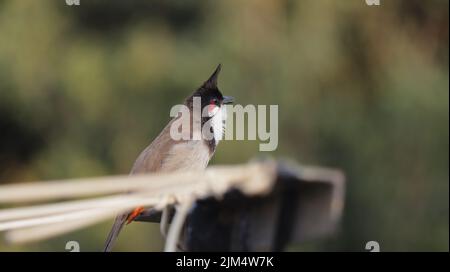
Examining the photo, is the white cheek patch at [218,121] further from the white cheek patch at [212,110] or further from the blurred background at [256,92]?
the blurred background at [256,92]

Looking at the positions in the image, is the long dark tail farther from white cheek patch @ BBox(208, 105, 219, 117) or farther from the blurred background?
the blurred background

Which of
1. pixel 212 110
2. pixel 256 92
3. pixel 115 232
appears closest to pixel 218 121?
pixel 212 110

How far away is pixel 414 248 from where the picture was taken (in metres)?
6.18

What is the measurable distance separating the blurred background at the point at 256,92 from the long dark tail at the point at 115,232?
3611 mm

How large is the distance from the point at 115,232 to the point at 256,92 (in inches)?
156

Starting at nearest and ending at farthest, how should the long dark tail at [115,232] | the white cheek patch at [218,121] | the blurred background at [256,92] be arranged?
the long dark tail at [115,232] < the white cheek patch at [218,121] < the blurred background at [256,92]

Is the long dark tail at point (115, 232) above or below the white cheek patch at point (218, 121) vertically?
below

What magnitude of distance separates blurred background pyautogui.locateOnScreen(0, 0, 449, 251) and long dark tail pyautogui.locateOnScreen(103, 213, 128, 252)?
3.61 meters

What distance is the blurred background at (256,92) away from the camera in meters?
6.30

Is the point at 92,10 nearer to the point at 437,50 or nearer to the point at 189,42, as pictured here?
the point at 189,42

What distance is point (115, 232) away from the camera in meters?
2.44

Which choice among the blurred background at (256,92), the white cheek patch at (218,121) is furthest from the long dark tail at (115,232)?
the blurred background at (256,92)

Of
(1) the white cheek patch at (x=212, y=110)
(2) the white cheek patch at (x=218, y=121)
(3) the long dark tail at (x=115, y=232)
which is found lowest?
(3) the long dark tail at (x=115, y=232)

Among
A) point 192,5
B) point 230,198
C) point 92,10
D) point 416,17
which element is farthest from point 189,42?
point 230,198
